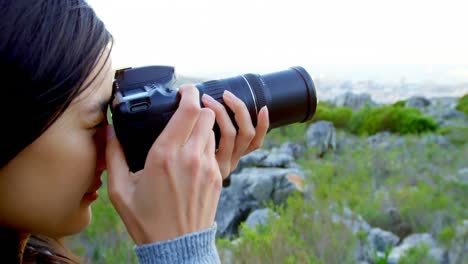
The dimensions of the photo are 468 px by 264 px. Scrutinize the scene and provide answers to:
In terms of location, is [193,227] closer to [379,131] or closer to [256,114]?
[256,114]

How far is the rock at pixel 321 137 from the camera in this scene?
21.3ft

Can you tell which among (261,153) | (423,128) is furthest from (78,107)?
(423,128)

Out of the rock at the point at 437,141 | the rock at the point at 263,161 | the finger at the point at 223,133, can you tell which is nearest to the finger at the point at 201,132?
the finger at the point at 223,133

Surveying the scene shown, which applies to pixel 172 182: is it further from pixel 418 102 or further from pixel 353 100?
pixel 418 102

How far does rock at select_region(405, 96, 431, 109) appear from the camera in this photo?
12613 millimetres

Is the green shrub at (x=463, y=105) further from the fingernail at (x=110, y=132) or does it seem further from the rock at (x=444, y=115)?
the fingernail at (x=110, y=132)

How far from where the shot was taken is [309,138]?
6.68 meters

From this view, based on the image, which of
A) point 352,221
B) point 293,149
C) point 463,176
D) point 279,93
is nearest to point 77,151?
point 279,93

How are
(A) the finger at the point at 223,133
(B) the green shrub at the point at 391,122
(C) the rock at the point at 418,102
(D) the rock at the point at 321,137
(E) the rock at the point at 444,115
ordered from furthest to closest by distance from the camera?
(C) the rock at the point at 418,102
(E) the rock at the point at 444,115
(B) the green shrub at the point at 391,122
(D) the rock at the point at 321,137
(A) the finger at the point at 223,133

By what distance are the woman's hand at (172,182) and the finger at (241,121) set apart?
15 centimetres

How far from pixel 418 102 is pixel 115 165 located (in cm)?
1276

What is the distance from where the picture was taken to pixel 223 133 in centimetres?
110

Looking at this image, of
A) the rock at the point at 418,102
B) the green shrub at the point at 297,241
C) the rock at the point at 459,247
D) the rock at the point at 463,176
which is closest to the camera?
the green shrub at the point at 297,241

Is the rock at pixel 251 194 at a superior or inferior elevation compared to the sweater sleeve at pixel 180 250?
inferior
